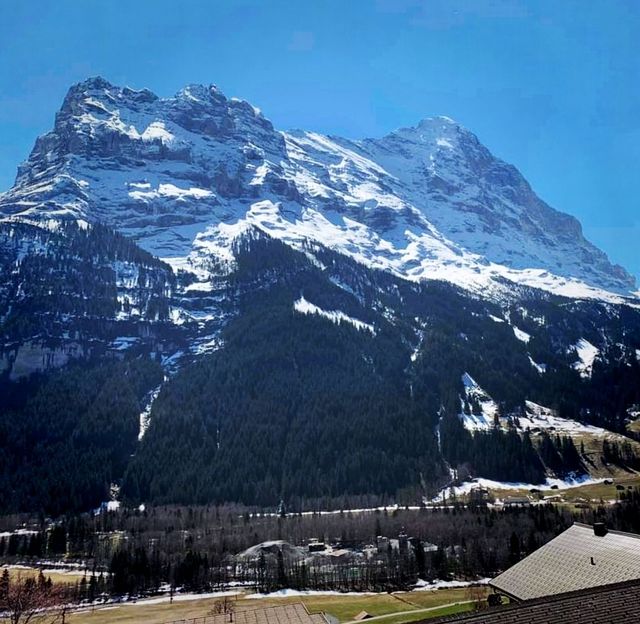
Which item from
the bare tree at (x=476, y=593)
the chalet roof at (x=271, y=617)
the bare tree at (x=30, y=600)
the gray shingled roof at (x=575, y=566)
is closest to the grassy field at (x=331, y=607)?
the bare tree at (x=476, y=593)

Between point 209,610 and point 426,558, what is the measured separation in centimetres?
6046

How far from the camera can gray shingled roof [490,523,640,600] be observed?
6038cm

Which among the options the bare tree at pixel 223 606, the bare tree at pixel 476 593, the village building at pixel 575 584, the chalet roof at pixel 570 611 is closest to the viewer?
the chalet roof at pixel 570 611

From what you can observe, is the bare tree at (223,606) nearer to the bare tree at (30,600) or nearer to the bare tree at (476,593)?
the bare tree at (30,600)

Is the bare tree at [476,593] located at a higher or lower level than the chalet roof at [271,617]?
lower

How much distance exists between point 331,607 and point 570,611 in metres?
76.8

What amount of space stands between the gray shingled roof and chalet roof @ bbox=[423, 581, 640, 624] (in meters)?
19.5

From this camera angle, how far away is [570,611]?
39.1 m

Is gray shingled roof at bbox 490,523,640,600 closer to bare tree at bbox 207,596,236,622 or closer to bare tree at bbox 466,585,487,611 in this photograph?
bare tree at bbox 466,585,487,611

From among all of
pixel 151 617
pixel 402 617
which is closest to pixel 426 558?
pixel 402 617

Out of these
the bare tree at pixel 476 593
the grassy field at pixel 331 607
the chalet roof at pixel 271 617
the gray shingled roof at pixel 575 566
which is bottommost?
the grassy field at pixel 331 607

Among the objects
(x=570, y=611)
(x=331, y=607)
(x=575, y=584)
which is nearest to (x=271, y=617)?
(x=570, y=611)

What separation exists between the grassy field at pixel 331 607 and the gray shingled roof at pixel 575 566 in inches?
1248

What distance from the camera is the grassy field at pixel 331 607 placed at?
98.9 metres
